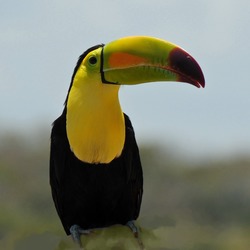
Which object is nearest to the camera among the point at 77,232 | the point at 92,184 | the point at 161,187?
the point at 77,232

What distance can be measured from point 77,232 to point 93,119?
51 cm

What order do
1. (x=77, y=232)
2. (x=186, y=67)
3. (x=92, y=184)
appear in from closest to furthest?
(x=186, y=67)
(x=77, y=232)
(x=92, y=184)

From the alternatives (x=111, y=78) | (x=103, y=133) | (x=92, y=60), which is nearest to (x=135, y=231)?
(x=103, y=133)

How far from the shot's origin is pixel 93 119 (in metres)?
4.23

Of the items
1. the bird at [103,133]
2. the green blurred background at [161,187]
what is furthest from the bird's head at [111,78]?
the green blurred background at [161,187]

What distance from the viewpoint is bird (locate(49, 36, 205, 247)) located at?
4.18 meters

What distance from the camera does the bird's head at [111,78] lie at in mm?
4160

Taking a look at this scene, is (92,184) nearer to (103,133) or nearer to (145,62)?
(103,133)

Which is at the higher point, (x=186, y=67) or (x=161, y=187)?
(x=186, y=67)

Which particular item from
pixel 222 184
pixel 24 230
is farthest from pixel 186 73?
pixel 222 184

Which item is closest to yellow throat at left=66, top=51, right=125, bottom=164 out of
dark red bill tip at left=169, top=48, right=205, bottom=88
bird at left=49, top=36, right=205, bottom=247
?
bird at left=49, top=36, right=205, bottom=247

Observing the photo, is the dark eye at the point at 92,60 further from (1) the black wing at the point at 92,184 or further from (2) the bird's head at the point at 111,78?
(1) the black wing at the point at 92,184

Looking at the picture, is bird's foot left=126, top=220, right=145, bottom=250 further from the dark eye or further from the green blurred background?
the green blurred background

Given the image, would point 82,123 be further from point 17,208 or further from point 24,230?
Answer: point 17,208
